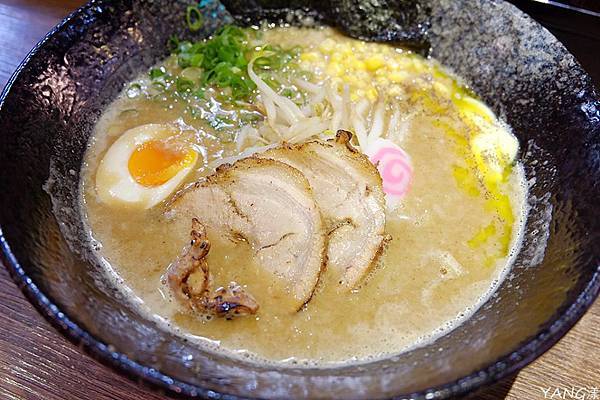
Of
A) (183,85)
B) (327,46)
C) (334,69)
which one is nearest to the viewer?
(183,85)

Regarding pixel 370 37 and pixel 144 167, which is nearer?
pixel 144 167

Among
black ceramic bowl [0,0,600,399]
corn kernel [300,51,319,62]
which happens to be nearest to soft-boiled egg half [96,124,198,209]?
black ceramic bowl [0,0,600,399]

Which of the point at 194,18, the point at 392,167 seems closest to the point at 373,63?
the point at 392,167

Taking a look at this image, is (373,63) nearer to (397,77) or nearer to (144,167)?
(397,77)

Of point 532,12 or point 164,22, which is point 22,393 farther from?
point 532,12

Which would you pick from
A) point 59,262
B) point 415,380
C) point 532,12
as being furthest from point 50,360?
point 532,12

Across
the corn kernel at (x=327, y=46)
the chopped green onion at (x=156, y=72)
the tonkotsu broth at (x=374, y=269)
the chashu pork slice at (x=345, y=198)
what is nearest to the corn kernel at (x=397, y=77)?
the tonkotsu broth at (x=374, y=269)
